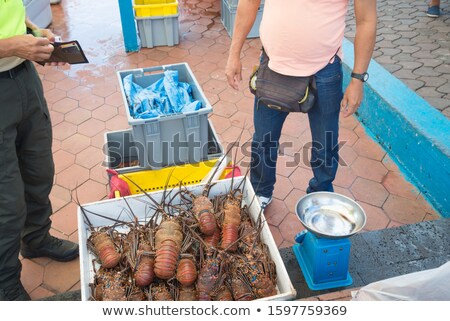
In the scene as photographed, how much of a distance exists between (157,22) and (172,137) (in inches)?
145

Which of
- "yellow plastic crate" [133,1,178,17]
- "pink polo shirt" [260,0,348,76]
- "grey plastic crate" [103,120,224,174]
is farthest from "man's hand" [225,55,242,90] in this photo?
"yellow plastic crate" [133,1,178,17]

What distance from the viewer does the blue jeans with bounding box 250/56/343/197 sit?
280 cm

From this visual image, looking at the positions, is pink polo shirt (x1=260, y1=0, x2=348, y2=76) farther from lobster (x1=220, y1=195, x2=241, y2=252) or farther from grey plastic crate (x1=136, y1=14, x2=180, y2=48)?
grey plastic crate (x1=136, y1=14, x2=180, y2=48)

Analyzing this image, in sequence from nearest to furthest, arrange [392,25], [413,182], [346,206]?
[346,206] < [413,182] < [392,25]

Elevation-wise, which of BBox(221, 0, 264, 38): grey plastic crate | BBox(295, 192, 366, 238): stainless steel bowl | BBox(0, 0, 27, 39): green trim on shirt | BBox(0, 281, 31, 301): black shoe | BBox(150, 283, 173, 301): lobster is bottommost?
BBox(0, 281, 31, 301): black shoe

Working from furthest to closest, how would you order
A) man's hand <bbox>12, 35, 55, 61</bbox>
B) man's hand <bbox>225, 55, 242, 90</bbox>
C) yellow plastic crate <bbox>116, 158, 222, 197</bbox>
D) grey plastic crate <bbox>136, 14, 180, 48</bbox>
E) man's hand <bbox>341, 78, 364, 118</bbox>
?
grey plastic crate <bbox>136, 14, 180, 48</bbox>
yellow plastic crate <bbox>116, 158, 222, 197</bbox>
man's hand <bbox>225, 55, 242, 90</bbox>
man's hand <bbox>341, 78, 364, 118</bbox>
man's hand <bbox>12, 35, 55, 61</bbox>

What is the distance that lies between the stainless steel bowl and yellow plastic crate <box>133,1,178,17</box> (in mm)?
4478

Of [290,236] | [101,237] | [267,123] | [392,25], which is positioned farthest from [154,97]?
[392,25]

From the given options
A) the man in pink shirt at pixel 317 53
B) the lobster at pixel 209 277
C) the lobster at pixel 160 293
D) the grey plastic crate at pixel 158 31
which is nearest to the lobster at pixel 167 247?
the lobster at pixel 160 293

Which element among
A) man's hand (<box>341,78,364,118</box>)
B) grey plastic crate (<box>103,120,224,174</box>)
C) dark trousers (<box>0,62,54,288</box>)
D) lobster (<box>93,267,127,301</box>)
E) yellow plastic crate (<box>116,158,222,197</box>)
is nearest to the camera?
lobster (<box>93,267,127,301</box>)

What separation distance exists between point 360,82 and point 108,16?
6337mm

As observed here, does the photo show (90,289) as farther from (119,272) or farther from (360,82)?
(360,82)

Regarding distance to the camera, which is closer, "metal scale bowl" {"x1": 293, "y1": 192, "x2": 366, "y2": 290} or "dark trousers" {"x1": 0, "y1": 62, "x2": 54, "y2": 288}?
"dark trousers" {"x1": 0, "y1": 62, "x2": 54, "y2": 288}

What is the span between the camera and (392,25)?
270 inches
